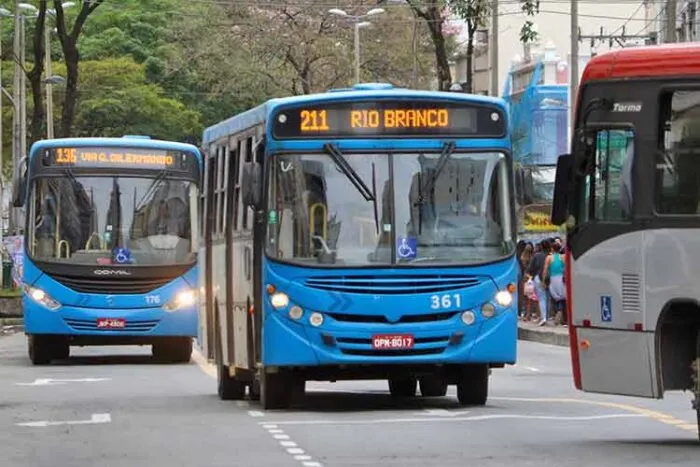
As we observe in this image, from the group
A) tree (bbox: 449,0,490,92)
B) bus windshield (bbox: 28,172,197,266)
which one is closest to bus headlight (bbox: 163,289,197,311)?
bus windshield (bbox: 28,172,197,266)

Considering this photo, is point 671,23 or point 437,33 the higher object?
point 437,33

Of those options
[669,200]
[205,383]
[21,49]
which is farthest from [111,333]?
[21,49]

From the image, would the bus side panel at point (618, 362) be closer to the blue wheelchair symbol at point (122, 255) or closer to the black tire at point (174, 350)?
the blue wheelchair symbol at point (122, 255)

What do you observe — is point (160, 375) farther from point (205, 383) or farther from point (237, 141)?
point (237, 141)

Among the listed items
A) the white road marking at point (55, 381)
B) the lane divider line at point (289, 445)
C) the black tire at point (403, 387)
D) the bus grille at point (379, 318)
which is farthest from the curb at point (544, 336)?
the lane divider line at point (289, 445)

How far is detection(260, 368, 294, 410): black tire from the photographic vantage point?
18.0 meters

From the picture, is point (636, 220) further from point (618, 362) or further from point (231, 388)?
point (231, 388)

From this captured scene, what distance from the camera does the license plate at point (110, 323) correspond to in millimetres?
27906

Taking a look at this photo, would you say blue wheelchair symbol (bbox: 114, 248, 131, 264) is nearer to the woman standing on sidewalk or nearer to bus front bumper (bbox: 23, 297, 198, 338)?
bus front bumper (bbox: 23, 297, 198, 338)

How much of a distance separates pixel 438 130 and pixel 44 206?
1137cm

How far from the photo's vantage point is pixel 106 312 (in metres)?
28.0

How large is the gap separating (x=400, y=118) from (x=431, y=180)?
68 cm

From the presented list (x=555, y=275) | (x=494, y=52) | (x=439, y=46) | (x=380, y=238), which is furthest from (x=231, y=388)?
(x=494, y=52)

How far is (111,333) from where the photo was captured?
91.7 ft
